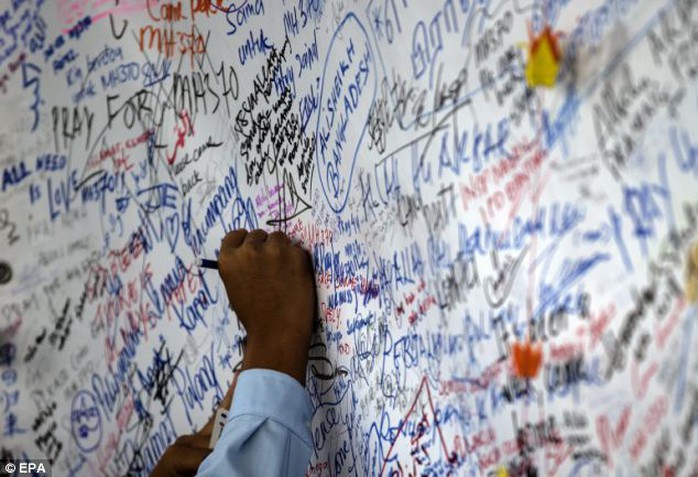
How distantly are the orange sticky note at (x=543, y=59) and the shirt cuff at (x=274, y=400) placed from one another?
551 mm

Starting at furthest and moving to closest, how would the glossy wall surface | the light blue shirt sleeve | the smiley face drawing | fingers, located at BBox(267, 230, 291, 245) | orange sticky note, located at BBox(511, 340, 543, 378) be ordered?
the smiley face drawing → fingers, located at BBox(267, 230, 291, 245) → the light blue shirt sleeve → orange sticky note, located at BBox(511, 340, 543, 378) → the glossy wall surface

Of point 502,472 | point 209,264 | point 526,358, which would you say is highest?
point 209,264

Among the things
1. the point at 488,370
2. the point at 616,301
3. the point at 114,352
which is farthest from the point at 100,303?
the point at 616,301

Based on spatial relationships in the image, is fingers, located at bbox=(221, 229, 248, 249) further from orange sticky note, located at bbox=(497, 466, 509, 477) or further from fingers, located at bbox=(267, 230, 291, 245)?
orange sticky note, located at bbox=(497, 466, 509, 477)

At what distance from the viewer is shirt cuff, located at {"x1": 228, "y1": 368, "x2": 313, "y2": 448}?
1181mm

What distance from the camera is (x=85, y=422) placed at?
158 centimetres

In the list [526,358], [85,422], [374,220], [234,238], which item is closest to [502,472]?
[526,358]

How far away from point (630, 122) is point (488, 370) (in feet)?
0.99

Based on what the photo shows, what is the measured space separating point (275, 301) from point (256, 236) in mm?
111

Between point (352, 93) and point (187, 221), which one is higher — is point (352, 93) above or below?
above

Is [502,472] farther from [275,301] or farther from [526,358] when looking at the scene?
[275,301]

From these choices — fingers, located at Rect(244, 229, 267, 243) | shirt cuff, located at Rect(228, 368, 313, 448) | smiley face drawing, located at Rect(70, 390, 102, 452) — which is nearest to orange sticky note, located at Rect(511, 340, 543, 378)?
shirt cuff, located at Rect(228, 368, 313, 448)

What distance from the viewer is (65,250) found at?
160 cm

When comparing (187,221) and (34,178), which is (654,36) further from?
(34,178)
